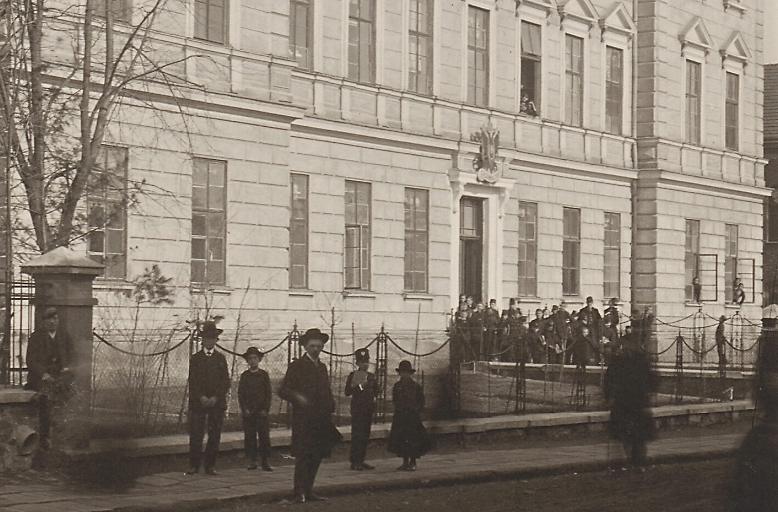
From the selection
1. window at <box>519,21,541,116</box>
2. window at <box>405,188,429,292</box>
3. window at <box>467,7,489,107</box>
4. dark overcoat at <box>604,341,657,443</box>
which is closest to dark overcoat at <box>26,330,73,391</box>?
dark overcoat at <box>604,341,657,443</box>

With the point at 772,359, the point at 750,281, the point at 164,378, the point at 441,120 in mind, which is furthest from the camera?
the point at 750,281

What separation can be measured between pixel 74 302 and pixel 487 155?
19864 millimetres

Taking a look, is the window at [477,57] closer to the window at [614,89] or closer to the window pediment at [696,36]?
the window at [614,89]

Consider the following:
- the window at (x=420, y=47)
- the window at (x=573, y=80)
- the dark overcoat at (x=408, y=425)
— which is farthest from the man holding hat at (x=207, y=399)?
the window at (x=573, y=80)

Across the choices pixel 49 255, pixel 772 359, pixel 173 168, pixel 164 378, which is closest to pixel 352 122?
pixel 173 168

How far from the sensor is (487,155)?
35406mm

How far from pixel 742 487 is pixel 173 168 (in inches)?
713

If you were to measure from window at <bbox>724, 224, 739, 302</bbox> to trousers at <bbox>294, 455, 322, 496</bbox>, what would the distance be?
106 feet

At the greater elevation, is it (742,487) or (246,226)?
(246,226)

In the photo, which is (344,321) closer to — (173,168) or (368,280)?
(368,280)

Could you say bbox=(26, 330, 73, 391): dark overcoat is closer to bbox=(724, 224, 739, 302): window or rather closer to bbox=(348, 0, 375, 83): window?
bbox=(348, 0, 375, 83): window

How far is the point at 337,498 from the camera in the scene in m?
15.8

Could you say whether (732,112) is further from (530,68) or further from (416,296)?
(416,296)

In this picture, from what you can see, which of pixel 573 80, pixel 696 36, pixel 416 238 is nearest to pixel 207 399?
pixel 416 238
